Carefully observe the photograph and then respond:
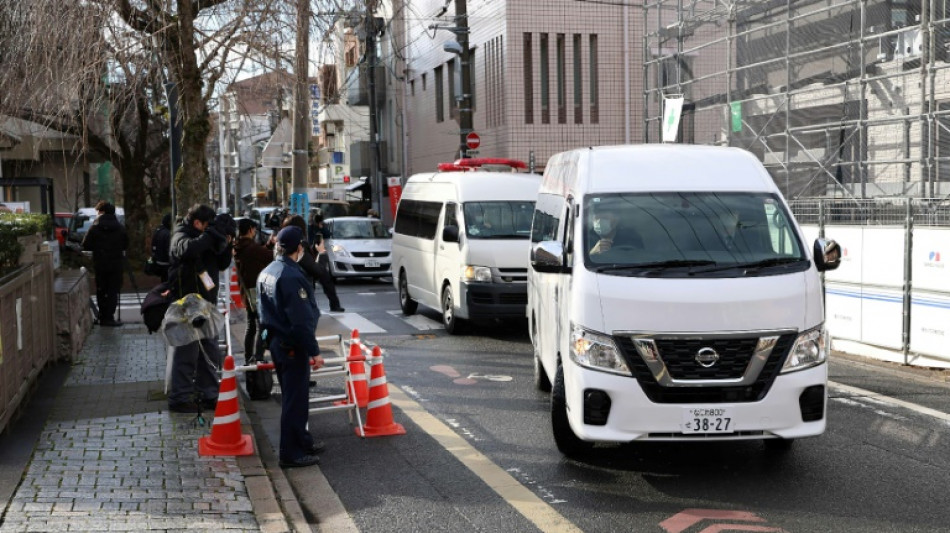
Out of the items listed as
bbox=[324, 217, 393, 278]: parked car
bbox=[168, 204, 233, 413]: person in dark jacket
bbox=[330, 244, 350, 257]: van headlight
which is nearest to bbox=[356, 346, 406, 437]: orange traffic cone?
bbox=[168, 204, 233, 413]: person in dark jacket

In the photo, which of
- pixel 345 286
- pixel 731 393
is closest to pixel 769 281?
pixel 731 393

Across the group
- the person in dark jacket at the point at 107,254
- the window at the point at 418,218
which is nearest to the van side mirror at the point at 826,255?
the window at the point at 418,218

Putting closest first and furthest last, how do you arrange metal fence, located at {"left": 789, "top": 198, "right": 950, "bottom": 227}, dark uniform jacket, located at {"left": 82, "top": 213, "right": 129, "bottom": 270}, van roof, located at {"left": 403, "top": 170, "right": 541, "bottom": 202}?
metal fence, located at {"left": 789, "top": 198, "right": 950, "bottom": 227}
van roof, located at {"left": 403, "top": 170, "right": 541, "bottom": 202}
dark uniform jacket, located at {"left": 82, "top": 213, "right": 129, "bottom": 270}

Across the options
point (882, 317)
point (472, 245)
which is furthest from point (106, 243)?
point (882, 317)

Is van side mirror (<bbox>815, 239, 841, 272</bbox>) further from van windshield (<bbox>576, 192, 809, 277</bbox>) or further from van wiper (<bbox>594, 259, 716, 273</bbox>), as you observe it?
van wiper (<bbox>594, 259, 716, 273</bbox>)

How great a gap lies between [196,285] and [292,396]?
237 centimetres

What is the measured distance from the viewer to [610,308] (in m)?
6.98

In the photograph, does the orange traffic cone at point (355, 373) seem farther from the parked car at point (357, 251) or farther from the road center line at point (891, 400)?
the parked car at point (357, 251)

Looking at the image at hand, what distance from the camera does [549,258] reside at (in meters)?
7.58

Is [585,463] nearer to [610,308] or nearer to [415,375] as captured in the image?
[610,308]

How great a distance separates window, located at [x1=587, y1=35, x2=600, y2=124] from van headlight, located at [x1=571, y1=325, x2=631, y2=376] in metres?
25.5

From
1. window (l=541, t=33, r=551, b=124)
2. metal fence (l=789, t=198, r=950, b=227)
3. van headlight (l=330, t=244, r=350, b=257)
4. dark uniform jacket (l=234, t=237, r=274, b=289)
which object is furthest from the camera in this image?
window (l=541, t=33, r=551, b=124)

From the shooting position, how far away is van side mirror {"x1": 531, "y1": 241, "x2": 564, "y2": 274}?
7.58m

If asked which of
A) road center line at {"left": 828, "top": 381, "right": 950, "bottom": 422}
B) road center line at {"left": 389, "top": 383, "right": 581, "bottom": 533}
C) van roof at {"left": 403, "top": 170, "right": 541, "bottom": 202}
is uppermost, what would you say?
van roof at {"left": 403, "top": 170, "right": 541, "bottom": 202}
